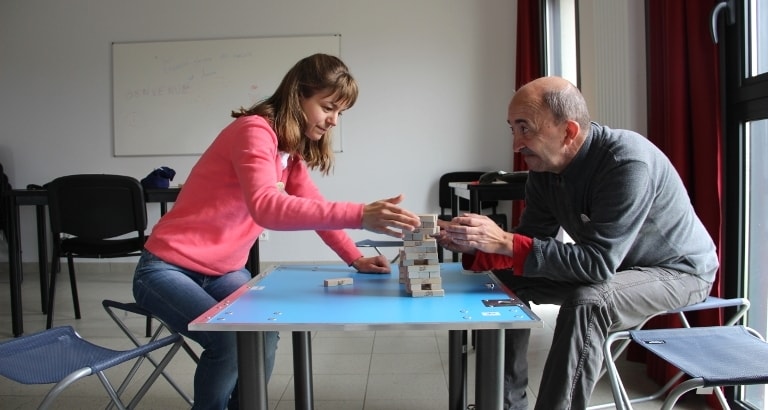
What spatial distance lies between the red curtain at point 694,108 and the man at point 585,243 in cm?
39

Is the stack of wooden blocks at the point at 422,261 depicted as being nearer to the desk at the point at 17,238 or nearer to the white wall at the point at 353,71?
the desk at the point at 17,238

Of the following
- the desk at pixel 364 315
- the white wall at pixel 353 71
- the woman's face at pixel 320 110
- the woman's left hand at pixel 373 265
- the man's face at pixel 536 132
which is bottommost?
the desk at pixel 364 315

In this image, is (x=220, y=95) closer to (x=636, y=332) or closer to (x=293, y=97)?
(x=293, y=97)

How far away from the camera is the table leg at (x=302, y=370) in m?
1.76

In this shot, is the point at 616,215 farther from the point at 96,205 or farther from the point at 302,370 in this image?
the point at 96,205

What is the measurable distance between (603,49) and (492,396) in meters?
2.08

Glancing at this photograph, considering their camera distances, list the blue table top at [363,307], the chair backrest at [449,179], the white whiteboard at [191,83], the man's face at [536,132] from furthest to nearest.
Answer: the white whiteboard at [191,83] < the chair backrest at [449,179] < the man's face at [536,132] < the blue table top at [363,307]

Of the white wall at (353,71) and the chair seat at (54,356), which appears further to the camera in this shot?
the white wall at (353,71)

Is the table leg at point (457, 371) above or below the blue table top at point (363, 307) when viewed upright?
below

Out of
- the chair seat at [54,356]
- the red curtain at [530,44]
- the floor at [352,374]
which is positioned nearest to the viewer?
the chair seat at [54,356]

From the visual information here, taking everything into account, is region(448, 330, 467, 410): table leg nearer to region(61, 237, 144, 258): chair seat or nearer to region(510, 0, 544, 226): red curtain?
region(61, 237, 144, 258): chair seat

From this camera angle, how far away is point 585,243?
1.46 meters

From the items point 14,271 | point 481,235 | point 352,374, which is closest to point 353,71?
point 14,271

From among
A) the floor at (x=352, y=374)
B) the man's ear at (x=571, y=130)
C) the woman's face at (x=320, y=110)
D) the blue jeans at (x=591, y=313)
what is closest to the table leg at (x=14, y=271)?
the floor at (x=352, y=374)
